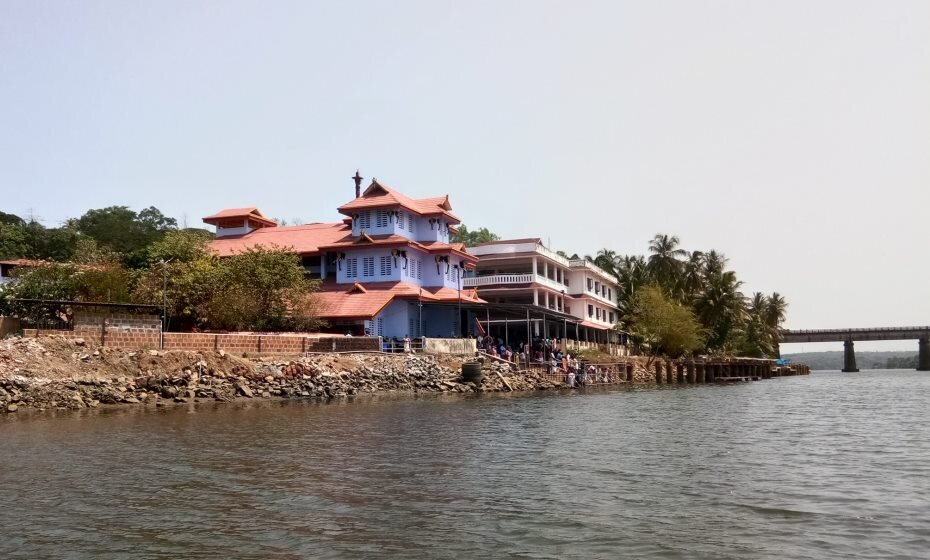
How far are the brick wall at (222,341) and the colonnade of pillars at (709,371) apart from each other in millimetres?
30677

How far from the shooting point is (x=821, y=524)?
10820 millimetres

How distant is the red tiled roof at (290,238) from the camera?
57.2 m

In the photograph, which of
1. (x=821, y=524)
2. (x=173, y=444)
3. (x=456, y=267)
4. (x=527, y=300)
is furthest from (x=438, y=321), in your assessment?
(x=821, y=524)

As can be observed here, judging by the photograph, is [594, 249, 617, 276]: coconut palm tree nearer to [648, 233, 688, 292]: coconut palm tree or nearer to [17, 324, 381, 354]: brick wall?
[648, 233, 688, 292]: coconut palm tree

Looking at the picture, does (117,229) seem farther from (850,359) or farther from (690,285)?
(850,359)

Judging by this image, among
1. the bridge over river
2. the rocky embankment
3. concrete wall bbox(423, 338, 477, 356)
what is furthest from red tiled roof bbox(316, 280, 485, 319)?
the bridge over river

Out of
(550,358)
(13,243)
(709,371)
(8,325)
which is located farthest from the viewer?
(709,371)

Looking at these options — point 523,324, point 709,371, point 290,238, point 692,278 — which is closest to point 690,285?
point 692,278

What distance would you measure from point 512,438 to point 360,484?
25.8 feet

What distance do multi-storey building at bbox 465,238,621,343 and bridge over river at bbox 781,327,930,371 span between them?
68.0m

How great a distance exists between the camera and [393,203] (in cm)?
5381

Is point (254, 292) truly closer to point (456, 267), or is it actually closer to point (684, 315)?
point (456, 267)

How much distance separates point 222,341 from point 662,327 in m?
47.0

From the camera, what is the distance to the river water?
9953 mm
